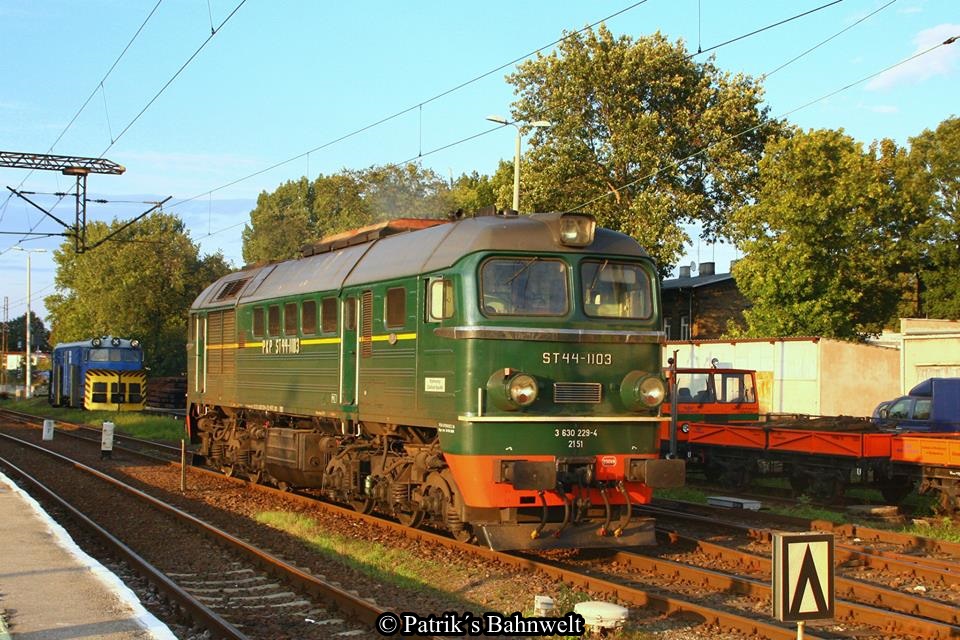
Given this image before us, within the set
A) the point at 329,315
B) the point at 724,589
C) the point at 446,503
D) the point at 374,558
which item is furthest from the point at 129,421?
the point at 724,589

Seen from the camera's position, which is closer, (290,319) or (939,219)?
(290,319)

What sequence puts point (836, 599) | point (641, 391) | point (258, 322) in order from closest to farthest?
point (836, 599), point (641, 391), point (258, 322)

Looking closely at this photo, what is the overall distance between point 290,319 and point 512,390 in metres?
6.40

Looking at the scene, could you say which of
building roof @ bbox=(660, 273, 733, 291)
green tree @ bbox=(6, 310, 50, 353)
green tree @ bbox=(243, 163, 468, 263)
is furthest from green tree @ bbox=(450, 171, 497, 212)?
green tree @ bbox=(6, 310, 50, 353)

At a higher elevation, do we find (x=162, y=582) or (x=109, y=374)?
(x=109, y=374)

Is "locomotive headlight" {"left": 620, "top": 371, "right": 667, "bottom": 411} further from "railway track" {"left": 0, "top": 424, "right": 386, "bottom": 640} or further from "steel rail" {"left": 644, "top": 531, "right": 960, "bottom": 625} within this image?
"railway track" {"left": 0, "top": 424, "right": 386, "bottom": 640}

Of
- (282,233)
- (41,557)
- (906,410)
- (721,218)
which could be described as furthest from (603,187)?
(282,233)

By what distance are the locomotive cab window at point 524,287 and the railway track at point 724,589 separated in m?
2.66

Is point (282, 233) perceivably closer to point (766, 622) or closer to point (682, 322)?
point (682, 322)

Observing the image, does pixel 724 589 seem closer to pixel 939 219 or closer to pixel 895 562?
pixel 895 562

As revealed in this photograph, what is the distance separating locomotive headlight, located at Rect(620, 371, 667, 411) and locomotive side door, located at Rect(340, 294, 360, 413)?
3933mm

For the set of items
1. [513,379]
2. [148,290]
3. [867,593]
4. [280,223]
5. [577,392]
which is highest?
[280,223]

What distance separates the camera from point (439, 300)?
11562mm

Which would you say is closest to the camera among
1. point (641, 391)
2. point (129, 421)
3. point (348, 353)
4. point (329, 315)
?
point (641, 391)
